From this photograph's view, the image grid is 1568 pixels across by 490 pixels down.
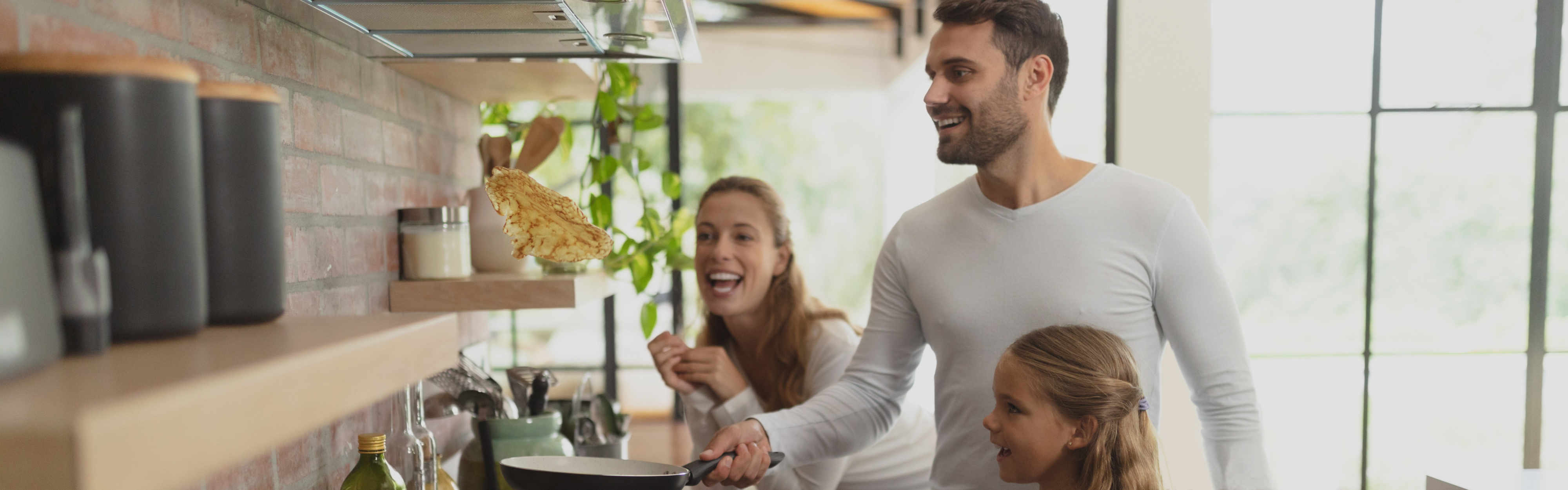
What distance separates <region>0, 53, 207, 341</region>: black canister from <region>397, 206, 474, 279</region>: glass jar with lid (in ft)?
3.05

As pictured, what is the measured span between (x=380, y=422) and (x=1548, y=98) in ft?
10.4

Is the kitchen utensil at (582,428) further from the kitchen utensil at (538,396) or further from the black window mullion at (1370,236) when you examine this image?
the black window mullion at (1370,236)

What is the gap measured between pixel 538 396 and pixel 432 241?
348 millimetres

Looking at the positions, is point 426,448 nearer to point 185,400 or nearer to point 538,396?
point 538,396

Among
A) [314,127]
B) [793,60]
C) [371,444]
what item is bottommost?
[371,444]

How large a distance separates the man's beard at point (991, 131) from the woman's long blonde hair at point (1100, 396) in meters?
0.28

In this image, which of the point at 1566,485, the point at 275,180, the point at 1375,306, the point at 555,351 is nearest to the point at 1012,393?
the point at 275,180

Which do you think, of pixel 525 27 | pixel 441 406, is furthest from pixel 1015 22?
pixel 441 406

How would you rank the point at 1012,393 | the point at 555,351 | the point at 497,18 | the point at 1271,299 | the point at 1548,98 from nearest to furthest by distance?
the point at 497,18
the point at 1012,393
the point at 1548,98
the point at 1271,299
the point at 555,351

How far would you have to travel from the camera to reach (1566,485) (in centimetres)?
171

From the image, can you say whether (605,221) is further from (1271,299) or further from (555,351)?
(555,351)

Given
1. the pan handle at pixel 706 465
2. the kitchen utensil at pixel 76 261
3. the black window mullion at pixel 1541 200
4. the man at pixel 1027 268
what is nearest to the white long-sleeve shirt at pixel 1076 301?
the man at pixel 1027 268

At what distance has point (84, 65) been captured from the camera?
1.24 feet

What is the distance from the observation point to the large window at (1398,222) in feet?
8.75
